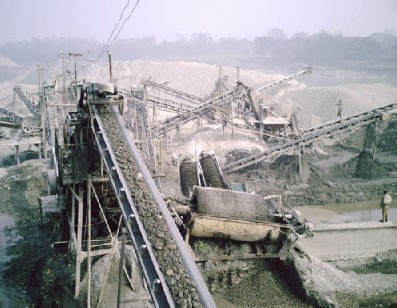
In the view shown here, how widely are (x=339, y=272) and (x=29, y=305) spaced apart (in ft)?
31.8

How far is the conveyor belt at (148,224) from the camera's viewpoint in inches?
203

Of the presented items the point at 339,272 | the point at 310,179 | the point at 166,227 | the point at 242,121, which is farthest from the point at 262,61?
the point at 166,227

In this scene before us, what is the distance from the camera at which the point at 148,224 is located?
6.12m

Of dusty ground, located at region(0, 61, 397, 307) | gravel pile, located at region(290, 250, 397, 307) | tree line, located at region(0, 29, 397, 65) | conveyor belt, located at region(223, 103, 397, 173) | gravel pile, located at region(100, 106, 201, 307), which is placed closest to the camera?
gravel pile, located at region(100, 106, 201, 307)

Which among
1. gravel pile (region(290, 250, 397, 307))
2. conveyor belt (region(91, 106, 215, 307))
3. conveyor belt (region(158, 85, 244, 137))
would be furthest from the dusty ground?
conveyor belt (region(91, 106, 215, 307))

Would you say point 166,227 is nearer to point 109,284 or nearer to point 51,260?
point 109,284

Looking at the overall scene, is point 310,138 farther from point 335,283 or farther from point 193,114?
point 335,283

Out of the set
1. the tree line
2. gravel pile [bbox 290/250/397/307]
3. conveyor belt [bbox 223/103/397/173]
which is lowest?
gravel pile [bbox 290/250/397/307]

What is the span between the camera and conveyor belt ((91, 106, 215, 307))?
515cm

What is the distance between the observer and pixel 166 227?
6203mm

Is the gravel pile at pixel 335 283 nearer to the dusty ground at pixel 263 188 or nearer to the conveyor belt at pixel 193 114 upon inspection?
the dusty ground at pixel 263 188

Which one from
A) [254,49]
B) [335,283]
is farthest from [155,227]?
[254,49]

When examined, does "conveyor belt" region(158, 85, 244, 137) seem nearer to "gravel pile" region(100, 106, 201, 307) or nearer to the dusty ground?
the dusty ground

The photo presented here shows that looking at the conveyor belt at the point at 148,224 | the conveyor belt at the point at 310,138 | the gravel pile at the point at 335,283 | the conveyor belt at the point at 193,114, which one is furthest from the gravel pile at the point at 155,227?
the conveyor belt at the point at 193,114
